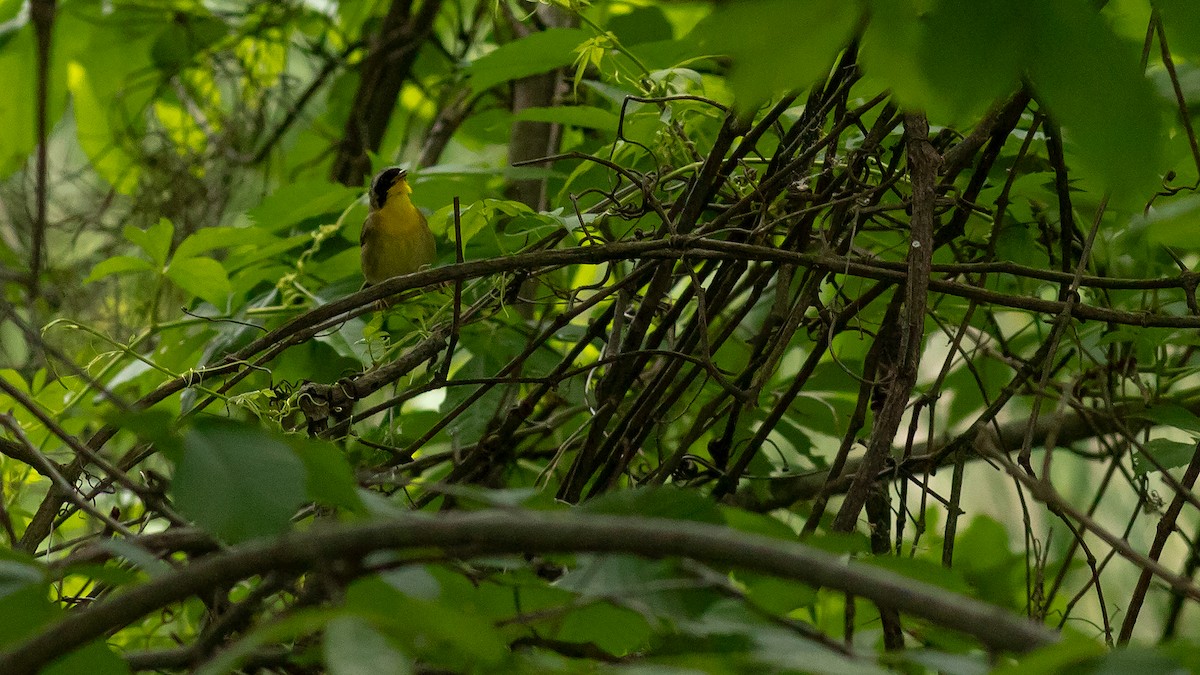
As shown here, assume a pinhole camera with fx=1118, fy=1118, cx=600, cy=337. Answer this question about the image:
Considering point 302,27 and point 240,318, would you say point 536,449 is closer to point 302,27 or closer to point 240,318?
point 240,318

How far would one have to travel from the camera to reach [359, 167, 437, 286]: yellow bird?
10.6 feet

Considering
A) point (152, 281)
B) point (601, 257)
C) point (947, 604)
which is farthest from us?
point (152, 281)

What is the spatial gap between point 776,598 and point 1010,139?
1.22 metres

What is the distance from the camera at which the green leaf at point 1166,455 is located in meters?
1.62

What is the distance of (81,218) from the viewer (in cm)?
348

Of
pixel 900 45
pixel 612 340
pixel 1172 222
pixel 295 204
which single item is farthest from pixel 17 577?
pixel 295 204

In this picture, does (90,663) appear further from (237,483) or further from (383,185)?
(383,185)

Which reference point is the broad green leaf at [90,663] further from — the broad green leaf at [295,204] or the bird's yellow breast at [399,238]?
the bird's yellow breast at [399,238]

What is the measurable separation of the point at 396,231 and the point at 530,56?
1.49 metres

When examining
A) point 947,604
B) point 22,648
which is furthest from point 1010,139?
point 22,648

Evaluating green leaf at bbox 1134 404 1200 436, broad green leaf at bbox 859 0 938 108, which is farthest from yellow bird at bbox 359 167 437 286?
broad green leaf at bbox 859 0 938 108

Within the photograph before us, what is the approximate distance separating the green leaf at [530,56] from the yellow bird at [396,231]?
936 mm

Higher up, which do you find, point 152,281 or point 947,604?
point 947,604

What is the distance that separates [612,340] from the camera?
185 centimetres
